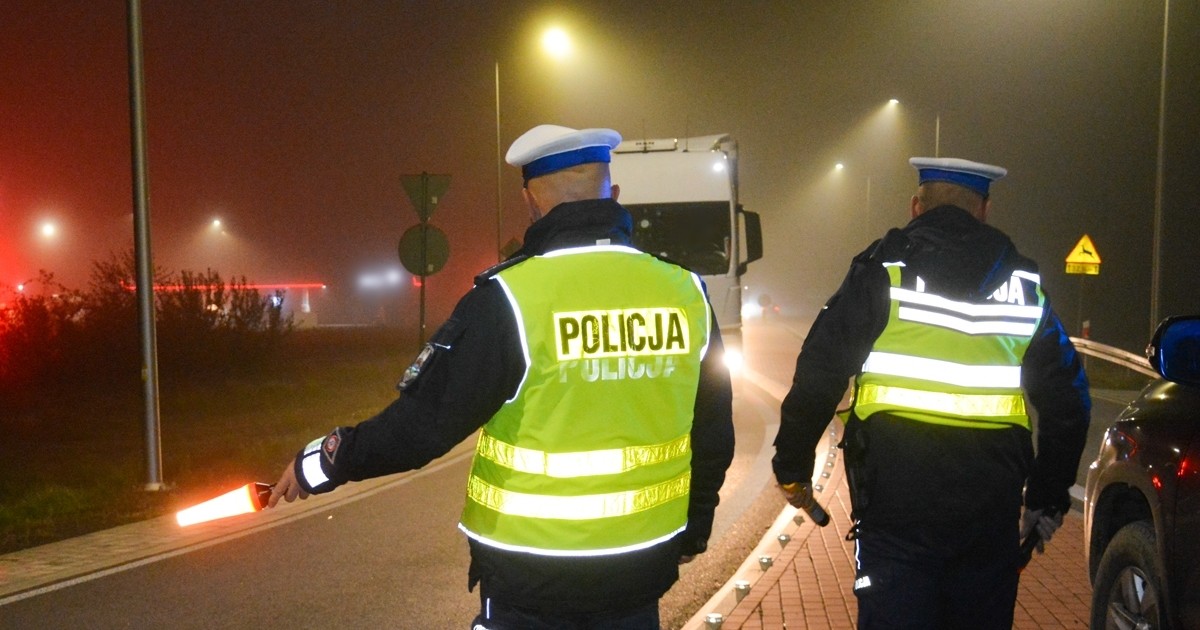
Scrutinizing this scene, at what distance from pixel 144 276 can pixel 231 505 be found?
804cm

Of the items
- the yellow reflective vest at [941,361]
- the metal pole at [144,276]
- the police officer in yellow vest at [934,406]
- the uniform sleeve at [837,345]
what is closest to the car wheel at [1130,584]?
the police officer in yellow vest at [934,406]

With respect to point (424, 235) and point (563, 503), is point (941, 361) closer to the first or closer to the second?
point (563, 503)

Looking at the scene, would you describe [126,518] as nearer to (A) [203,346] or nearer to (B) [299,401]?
(B) [299,401]

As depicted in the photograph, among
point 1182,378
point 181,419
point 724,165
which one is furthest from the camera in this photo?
point 724,165

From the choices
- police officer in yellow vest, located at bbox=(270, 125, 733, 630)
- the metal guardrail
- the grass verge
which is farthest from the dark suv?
the metal guardrail

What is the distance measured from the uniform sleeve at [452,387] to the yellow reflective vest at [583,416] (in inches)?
1.8

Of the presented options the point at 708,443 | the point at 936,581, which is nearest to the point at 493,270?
the point at 708,443

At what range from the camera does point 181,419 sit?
53.3 feet

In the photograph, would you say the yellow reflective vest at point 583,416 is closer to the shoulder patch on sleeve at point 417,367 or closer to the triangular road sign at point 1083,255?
the shoulder patch on sleeve at point 417,367

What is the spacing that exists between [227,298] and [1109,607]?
18568mm

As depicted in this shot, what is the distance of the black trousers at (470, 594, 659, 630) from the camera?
2.69 meters

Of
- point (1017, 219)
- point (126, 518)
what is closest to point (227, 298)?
point (126, 518)

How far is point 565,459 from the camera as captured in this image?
2678mm

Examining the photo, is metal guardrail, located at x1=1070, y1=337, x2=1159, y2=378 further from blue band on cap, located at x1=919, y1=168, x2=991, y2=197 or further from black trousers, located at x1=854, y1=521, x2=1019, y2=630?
black trousers, located at x1=854, y1=521, x2=1019, y2=630
